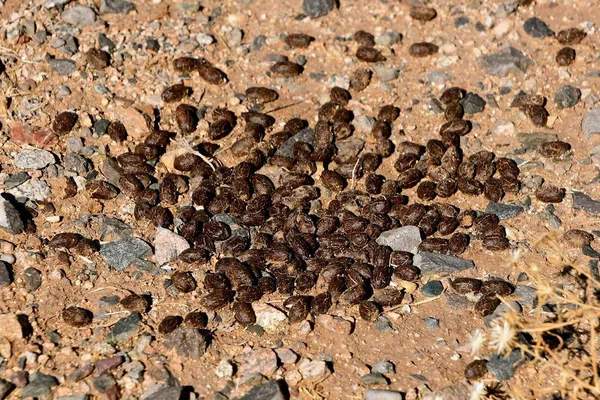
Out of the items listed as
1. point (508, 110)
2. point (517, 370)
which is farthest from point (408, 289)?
point (508, 110)

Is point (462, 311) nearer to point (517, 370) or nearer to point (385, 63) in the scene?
point (517, 370)

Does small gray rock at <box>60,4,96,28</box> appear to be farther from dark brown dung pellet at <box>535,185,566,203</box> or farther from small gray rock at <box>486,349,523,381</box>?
small gray rock at <box>486,349,523,381</box>

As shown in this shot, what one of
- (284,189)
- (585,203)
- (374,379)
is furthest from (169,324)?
(585,203)

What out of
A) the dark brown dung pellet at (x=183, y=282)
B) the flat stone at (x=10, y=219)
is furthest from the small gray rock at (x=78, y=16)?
the dark brown dung pellet at (x=183, y=282)

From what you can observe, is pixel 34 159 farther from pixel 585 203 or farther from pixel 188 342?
pixel 585 203

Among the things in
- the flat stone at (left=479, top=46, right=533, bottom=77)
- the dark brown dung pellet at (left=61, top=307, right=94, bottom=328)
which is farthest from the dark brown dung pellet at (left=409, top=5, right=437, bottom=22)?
the dark brown dung pellet at (left=61, top=307, right=94, bottom=328)

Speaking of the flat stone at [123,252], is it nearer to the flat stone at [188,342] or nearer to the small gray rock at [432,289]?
the flat stone at [188,342]
